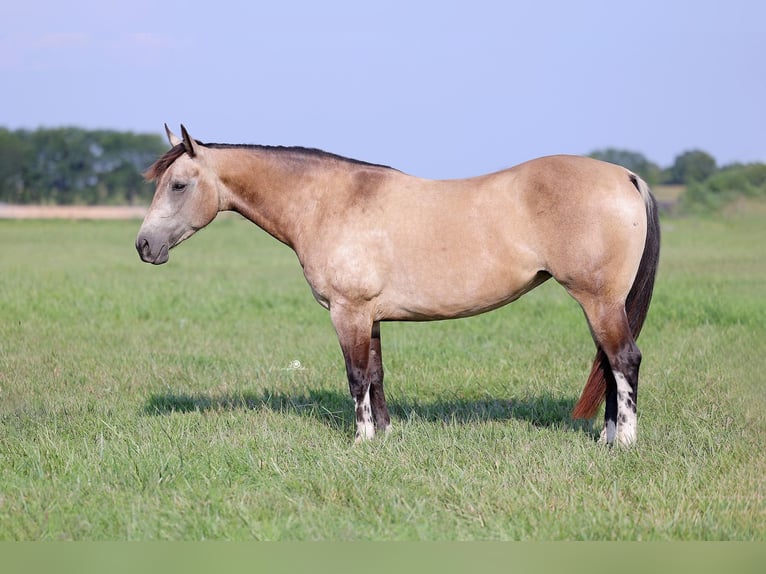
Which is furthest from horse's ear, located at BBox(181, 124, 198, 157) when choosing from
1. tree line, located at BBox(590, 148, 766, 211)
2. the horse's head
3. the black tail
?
tree line, located at BBox(590, 148, 766, 211)

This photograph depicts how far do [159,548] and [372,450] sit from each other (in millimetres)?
1782

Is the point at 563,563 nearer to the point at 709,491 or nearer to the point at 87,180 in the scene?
the point at 709,491

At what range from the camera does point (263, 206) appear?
256 inches

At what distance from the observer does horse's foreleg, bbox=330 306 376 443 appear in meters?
6.19

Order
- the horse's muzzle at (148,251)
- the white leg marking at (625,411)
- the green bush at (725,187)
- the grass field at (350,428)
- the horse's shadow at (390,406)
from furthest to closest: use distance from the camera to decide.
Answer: the green bush at (725,187) → the horse's shadow at (390,406) → the horse's muzzle at (148,251) → the white leg marking at (625,411) → the grass field at (350,428)

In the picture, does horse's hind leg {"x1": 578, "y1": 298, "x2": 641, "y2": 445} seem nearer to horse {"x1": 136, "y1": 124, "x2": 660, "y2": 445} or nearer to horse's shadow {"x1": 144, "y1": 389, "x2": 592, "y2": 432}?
horse {"x1": 136, "y1": 124, "x2": 660, "y2": 445}

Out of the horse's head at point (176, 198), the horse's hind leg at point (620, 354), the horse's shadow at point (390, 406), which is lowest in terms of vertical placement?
the horse's shadow at point (390, 406)

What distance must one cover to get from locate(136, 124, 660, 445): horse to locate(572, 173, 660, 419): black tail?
0.03ft

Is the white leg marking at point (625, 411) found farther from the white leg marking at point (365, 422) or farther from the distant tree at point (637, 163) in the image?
the distant tree at point (637, 163)

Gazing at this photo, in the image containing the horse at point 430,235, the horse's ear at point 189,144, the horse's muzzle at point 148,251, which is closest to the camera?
the horse at point 430,235

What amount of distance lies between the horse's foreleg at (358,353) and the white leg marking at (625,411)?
1721 millimetres

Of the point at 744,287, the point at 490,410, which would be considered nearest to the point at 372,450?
the point at 490,410

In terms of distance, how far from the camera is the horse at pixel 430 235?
19.2 feet

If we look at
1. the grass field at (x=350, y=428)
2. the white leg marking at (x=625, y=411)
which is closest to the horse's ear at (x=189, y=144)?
the grass field at (x=350, y=428)
